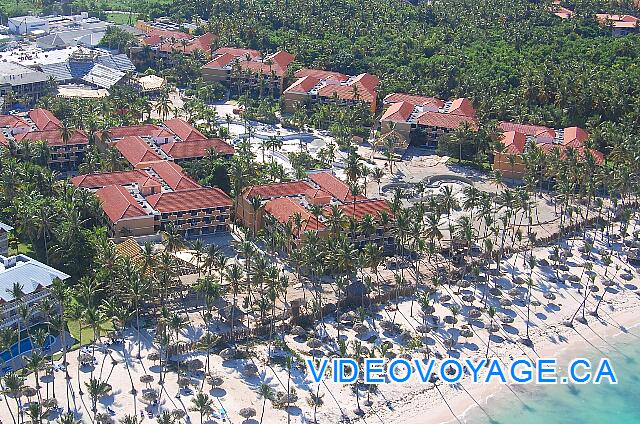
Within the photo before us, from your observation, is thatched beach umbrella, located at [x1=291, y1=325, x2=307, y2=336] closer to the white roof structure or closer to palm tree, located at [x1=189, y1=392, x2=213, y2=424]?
palm tree, located at [x1=189, y1=392, x2=213, y2=424]

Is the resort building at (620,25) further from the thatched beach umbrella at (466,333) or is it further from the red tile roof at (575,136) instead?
the thatched beach umbrella at (466,333)

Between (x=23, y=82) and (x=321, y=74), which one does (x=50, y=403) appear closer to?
(x=23, y=82)

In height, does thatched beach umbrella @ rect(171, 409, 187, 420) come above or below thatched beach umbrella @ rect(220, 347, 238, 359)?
above

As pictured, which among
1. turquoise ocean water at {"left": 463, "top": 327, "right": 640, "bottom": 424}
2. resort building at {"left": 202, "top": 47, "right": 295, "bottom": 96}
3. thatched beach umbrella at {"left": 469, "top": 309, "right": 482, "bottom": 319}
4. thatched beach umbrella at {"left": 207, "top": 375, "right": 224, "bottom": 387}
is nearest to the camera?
thatched beach umbrella at {"left": 207, "top": 375, "right": 224, "bottom": 387}

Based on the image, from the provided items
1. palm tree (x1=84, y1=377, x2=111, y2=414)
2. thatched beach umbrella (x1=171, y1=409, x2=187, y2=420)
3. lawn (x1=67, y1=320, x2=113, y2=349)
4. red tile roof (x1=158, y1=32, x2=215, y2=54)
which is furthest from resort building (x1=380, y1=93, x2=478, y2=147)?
palm tree (x1=84, y1=377, x2=111, y2=414)

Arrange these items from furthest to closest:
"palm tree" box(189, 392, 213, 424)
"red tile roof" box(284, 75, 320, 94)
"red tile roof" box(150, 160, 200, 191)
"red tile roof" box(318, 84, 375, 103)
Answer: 1. "red tile roof" box(284, 75, 320, 94)
2. "red tile roof" box(318, 84, 375, 103)
3. "red tile roof" box(150, 160, 200, 191)
4. "palm tree" box(189, 392, 213, 424)

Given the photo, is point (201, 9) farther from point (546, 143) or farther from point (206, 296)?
point (206, 296)

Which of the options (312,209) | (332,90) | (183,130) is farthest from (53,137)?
(332,90)

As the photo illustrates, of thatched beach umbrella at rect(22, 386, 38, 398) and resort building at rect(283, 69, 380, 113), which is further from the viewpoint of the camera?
resort building at rect(283, 69, 380, 113)
